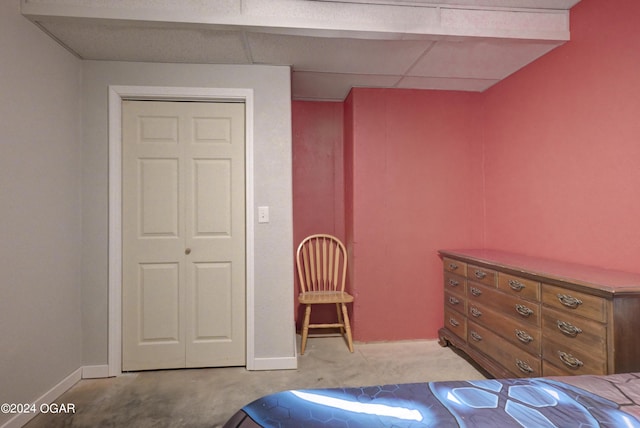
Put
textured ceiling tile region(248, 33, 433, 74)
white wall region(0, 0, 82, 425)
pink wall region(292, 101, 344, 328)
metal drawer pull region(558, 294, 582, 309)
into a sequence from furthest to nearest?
pink wall region(292, 101, 344, 328), textured ceiling tile region(248, 33, 433, 74), white wall region(0, 0, 82, 425), metal drawer pull region(558, 294, 582, 309)

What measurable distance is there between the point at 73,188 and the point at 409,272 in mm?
2753

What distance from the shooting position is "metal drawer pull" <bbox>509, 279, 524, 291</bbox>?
199 cm

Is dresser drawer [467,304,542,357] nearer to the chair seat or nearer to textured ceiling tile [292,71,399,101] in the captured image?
the chair seat

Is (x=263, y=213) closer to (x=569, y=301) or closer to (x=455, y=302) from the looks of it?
(x=455, y=302)

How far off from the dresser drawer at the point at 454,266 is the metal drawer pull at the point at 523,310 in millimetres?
600

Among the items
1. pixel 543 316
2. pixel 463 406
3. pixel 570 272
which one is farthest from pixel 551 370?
pixel 463 406

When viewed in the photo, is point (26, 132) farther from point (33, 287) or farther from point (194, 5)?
point (194, 5)

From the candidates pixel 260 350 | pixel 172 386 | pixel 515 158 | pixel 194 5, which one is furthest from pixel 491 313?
pixel 194 5

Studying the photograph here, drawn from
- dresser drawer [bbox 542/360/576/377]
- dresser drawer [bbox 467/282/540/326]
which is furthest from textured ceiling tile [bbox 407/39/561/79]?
dresser drawer [bbox 542/360/576/377]

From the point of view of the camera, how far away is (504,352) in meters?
2.12

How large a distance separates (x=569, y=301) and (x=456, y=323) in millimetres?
1184

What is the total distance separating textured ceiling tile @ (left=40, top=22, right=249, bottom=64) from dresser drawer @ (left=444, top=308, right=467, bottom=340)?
2.60 metres

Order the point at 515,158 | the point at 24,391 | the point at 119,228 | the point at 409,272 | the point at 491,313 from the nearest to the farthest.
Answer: the point at 24,391 → the point at 491,313 → the point at 119,228 → the point at 515,158 → the point at 409,272

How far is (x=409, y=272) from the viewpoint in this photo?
3088 millimetres
